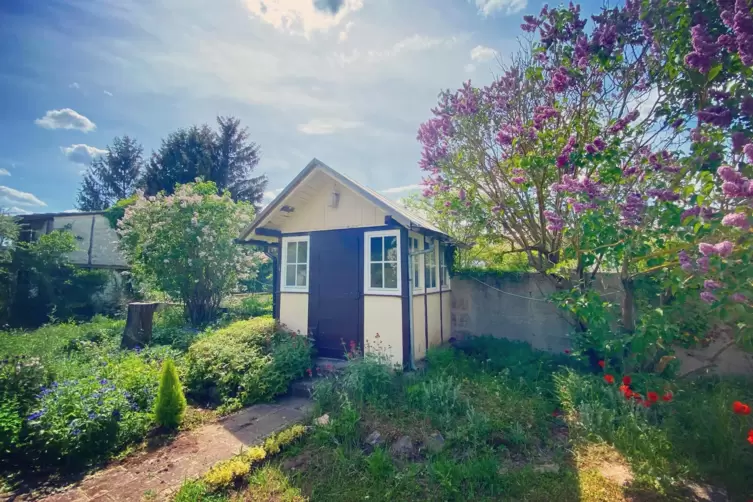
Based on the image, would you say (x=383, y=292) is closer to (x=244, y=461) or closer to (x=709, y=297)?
(x=244, y=461)

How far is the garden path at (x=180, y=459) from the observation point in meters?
3.06

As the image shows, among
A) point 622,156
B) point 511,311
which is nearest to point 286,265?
point 511,311

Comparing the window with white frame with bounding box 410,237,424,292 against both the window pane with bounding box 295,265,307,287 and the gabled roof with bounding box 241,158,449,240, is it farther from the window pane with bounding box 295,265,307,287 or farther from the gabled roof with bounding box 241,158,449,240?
Answer: the window pane with bounding box 295,265,307,287

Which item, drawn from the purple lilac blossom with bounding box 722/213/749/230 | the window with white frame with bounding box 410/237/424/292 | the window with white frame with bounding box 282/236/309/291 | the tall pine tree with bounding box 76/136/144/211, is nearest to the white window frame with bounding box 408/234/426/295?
the window with white frame with bounding box 410/237/424/292

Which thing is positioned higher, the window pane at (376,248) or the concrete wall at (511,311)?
the window pane at (376,248)

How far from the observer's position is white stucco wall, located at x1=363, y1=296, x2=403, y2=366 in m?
5.90

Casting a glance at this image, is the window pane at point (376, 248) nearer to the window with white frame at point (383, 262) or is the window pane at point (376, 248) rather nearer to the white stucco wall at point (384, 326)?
the window with white frame at point (383, 262)

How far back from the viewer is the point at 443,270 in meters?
7.74

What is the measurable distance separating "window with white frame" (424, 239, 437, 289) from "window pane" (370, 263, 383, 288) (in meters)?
1.11

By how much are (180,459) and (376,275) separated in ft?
12.8

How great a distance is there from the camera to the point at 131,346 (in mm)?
7043

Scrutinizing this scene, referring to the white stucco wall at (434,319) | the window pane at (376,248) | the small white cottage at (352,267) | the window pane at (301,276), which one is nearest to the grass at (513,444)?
the small white cottage at (352,267)

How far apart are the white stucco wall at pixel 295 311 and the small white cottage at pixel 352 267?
0.07 feet

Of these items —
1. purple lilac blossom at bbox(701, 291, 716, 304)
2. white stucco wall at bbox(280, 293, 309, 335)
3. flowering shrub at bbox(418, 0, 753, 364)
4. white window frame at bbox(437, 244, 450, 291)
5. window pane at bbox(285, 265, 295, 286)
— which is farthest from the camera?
white window frame at bbox(437, 244, 450, 291)
